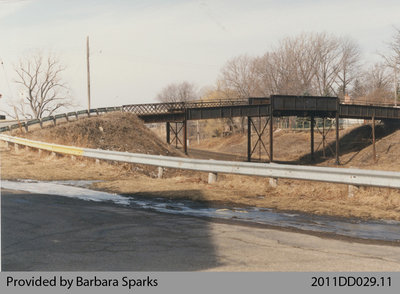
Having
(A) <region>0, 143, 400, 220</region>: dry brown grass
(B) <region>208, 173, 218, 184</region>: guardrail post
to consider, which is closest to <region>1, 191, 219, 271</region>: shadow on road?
(A) <region>0, 143, 400, 220</region>: dry brown grass

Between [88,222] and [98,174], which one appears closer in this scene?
[88,222]

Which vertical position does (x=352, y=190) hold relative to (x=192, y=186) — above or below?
above

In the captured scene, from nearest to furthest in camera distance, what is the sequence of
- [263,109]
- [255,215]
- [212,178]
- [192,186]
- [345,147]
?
[255,215]
[192,186]
[212,178]
[263,109]
[345,147]

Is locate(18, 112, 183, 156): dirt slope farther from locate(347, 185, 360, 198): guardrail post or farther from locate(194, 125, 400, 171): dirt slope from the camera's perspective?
locate(194, 125, 400, 171): dirt slope

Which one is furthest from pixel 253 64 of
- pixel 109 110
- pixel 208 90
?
pixel 109 110

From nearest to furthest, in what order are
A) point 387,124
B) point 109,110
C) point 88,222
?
point 88,222, point 109,110, point 387,124

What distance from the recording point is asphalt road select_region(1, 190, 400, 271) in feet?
21.9

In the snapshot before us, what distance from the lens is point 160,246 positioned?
777 centimetres

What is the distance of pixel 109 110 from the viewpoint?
1943 inches

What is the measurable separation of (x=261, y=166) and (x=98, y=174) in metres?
7.14

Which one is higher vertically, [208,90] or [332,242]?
[208,90]

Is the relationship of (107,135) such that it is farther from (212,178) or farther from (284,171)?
(284,171)

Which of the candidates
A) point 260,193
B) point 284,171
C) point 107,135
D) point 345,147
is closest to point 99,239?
point 260,193

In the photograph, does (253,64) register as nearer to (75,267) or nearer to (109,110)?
(109,110)
